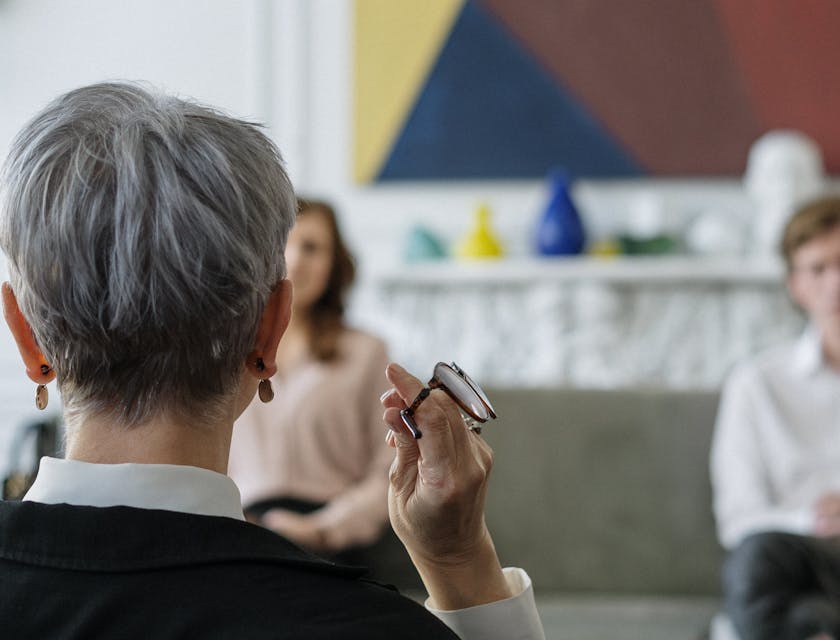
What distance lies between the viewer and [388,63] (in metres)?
3.75

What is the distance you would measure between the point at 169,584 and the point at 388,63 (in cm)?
318

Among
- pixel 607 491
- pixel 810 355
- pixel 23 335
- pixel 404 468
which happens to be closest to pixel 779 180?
pixel 810 355

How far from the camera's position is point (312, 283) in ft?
9.31

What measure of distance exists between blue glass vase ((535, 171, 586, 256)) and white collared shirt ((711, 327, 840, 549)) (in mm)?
794

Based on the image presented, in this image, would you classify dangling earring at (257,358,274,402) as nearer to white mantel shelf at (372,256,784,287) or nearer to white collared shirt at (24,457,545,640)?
white collared shirt at (24,457,545,640)

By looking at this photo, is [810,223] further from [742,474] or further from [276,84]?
[276,84]

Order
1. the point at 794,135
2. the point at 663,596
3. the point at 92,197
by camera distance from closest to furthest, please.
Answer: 1. the point at 92,197
2. the point at 663,596
3. the point at 794,135

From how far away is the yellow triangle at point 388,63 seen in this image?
146 inches

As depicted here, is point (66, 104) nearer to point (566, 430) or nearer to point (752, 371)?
point (566, 430)

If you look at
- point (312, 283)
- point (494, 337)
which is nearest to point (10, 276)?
point (312, 283)

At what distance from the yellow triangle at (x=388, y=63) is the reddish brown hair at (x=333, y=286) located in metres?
0.89

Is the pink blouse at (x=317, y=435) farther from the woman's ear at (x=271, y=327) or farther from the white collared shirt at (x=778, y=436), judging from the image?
the woman's ear at (x=271, y=327)

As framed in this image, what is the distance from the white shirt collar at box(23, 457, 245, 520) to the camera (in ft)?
2.66

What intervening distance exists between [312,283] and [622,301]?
1.16 metres
